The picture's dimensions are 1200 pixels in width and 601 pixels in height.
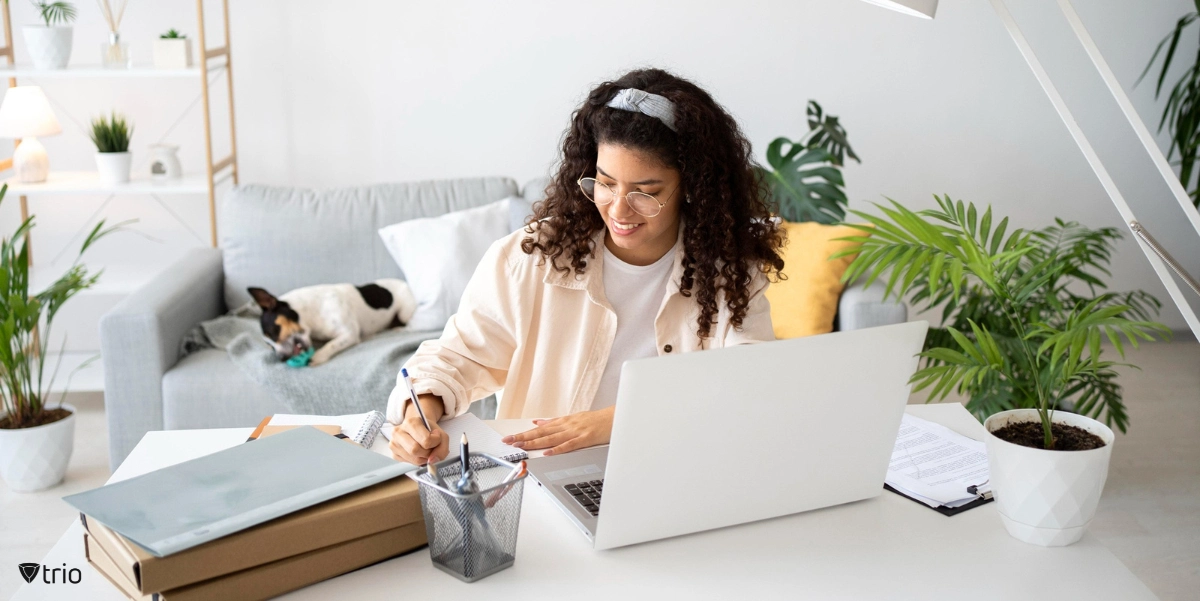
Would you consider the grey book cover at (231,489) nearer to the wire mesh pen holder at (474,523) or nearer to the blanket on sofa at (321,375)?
the wire mesh pen holder at (474,523)

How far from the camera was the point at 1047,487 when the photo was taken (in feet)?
3.66

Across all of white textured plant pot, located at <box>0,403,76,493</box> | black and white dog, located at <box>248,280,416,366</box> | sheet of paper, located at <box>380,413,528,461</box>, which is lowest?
white textured plant pot, located at <box>0,403,76,493</box>

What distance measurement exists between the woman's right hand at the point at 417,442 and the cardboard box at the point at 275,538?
0.56 ft

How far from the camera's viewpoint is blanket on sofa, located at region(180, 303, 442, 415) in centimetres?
271

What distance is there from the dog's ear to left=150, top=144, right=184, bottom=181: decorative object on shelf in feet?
2.65

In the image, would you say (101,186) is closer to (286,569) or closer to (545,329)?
(545,329)

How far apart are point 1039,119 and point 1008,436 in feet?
10.1

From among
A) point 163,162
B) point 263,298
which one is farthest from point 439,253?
point 163,162

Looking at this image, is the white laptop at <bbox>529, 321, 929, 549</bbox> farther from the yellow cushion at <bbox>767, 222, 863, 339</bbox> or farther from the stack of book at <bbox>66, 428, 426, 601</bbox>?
the yellow cushion at <bbox>767, 222, 863, 339</bbox>

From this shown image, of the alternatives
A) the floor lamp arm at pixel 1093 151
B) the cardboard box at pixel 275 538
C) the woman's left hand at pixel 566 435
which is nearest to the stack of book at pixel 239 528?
the cardboard box at pixel 275 538

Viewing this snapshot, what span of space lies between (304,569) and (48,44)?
2.84 metres

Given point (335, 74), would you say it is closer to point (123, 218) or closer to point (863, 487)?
point (123, 218)

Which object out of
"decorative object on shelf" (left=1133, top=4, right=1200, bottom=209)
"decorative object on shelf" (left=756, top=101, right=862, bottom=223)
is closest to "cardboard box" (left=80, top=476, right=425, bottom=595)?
"decorative object on shelf" (left=756, top=101, right=862, bottom=223)

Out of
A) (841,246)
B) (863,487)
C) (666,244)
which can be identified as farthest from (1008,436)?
(841,246)
